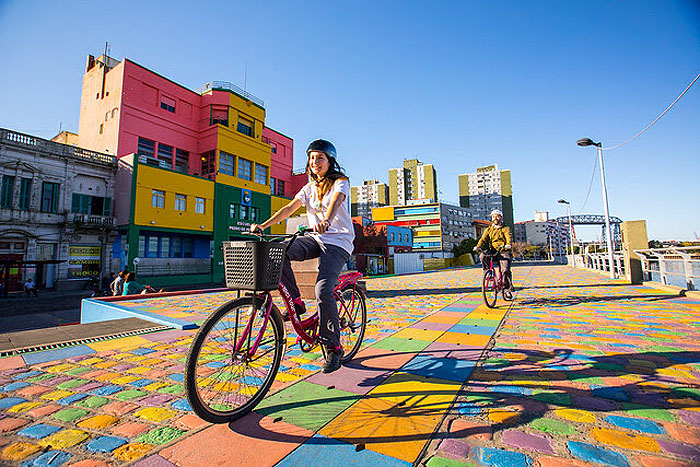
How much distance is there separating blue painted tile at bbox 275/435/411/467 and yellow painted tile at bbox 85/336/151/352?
314 centimetres

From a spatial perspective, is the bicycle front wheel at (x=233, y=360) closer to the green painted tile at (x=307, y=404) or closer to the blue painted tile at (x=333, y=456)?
the green painted tile at (x=307, y=404)

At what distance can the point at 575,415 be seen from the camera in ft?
6.47

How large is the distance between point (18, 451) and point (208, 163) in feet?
101

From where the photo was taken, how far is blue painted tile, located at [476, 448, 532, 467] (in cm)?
150

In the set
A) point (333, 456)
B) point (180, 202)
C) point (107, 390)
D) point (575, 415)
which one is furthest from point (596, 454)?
point (180, 202)

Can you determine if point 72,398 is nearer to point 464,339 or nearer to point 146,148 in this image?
point 464,339

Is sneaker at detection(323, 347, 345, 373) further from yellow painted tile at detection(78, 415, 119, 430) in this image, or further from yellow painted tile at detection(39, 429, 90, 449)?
yellow painted tile at detection(39, 429, 90, 449)

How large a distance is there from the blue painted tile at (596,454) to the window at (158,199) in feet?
90.4

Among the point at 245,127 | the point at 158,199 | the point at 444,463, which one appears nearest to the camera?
the point at 444,463

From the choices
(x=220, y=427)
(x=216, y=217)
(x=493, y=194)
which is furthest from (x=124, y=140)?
(x=493, y=194)

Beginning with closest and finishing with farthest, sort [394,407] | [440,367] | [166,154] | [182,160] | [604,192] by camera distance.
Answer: [394,407] < [440,367] < [604,192] < [166,154] < [182,160]

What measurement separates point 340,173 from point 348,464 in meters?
2.20

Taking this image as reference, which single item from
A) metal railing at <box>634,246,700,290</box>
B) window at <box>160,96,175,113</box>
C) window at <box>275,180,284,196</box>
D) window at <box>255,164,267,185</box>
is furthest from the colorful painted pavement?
window at <box>275,180,284,196</box>

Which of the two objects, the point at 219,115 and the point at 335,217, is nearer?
the point at 335,217
